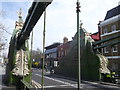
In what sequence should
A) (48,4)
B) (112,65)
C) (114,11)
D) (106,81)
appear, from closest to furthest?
(48,4)
(106,81)
(112,65)
(114,11)

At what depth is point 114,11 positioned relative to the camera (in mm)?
25828

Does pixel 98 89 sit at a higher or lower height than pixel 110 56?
lower

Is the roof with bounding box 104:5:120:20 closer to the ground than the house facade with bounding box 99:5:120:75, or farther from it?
farther from it

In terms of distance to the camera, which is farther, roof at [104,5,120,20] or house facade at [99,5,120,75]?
roof at [104,5,120,20]

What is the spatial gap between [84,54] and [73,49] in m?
1.98

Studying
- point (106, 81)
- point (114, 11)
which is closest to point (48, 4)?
point (106, 81)

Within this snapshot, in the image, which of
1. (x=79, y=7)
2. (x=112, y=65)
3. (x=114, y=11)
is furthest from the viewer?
(x=114, y=11)

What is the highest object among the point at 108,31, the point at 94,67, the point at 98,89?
the point at 108,31

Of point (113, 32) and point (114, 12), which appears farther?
point (114, 12)

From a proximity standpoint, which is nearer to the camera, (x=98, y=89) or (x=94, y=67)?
(x=98, y=89)

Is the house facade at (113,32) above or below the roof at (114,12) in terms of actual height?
below

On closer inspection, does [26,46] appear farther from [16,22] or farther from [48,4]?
[48,4]

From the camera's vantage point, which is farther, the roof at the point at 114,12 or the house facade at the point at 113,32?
the roof at the point at 114,12

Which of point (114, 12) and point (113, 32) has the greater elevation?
point (114, 12)
